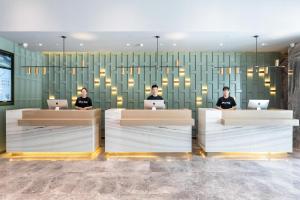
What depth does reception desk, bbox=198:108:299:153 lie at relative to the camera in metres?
6.27

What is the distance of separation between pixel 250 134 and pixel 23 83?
21.7 feet

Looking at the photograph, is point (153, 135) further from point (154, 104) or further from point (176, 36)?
point (176, 36)

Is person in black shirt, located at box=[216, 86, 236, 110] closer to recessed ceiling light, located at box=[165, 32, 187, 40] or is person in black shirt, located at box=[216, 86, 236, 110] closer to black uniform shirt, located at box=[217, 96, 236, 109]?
black uniform shirt, located at box=[217, 96, 236, 109]

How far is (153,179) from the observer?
4.65 meters

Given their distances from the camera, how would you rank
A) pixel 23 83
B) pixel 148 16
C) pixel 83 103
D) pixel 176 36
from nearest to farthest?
1. pixel 148 16
2. pixel 176 36
3. pixel 83 103
4. pixel 23 83

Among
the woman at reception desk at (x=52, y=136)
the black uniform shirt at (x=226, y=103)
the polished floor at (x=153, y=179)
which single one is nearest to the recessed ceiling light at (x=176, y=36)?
the black uniform shirt at (x=226, y=103)

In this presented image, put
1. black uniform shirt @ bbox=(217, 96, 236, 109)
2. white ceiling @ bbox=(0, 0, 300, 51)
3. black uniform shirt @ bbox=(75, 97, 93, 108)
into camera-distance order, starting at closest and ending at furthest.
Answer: white ceiling @ bbox=(0, 0, 300, 51), black uniform shirt @ bbox=(217, 96, 236, 109), black uniform shirt @ bbox=(75, 97, 93, 108)

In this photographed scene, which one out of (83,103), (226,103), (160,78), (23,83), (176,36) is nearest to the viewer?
(176,36)

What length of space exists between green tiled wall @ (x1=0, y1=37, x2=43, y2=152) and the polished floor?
1.83m

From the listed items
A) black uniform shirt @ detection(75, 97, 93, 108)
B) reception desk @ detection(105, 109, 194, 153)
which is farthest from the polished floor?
black uniform shirt @ detection(75, 97, 93, 108)

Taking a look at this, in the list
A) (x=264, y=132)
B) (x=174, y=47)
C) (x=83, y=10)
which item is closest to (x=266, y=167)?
(x=264, y=132)

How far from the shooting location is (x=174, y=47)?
8.10 m

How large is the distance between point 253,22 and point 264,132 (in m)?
2.63

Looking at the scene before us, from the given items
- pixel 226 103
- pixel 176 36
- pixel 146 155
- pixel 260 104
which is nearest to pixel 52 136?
pixel 146 155
